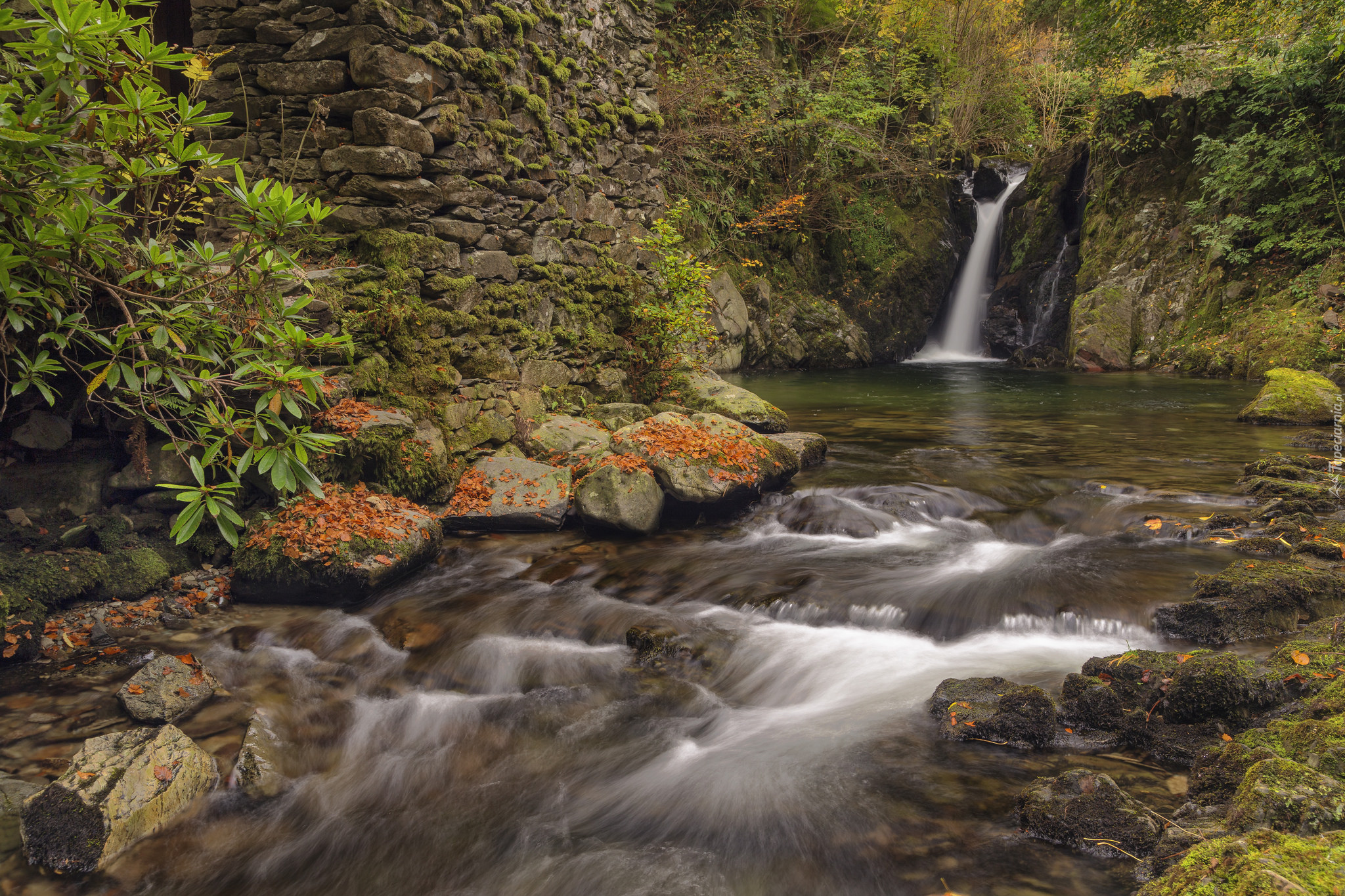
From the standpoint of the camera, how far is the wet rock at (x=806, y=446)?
852 centimetres

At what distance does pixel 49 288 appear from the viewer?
384 cm

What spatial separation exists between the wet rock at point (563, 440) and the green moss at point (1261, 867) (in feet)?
18.1

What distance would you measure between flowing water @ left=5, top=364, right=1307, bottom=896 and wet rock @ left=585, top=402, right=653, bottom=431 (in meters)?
1.90

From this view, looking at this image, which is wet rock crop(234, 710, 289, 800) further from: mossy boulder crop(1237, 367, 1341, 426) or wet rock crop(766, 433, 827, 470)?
mossy boulder crop(1237, 367, 1341, 426)

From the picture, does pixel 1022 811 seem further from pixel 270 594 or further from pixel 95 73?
pixel 95 73

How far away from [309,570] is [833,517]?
440cm

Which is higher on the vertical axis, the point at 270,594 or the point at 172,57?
the point at 172,57

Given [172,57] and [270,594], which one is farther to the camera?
[270,594]

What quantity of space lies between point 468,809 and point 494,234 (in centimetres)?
537

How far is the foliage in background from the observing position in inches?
136

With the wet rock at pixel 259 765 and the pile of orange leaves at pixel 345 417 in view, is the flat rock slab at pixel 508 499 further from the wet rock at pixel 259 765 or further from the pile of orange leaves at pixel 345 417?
the wet rock at pixel 259 765

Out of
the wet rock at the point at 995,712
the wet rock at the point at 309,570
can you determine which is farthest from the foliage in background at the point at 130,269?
the wet rock at the point at 995,712

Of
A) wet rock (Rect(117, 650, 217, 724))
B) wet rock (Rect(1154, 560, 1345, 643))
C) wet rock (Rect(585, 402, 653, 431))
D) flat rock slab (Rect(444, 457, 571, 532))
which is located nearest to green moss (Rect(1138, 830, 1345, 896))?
wet rock (Rect(1154, 560, 1345, 643))

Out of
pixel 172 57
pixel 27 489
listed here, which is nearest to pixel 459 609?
pixel 27 489
